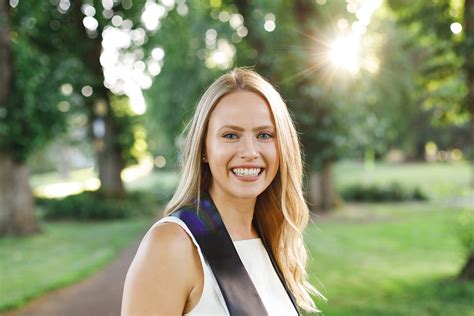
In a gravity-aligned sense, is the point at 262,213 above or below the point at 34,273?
above

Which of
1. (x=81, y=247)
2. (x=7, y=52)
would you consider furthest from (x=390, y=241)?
(x=7, y=52)

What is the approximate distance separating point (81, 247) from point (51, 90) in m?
4.40

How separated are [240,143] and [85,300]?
7.91 m

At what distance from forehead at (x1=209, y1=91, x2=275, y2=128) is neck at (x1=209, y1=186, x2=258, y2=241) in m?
0.26

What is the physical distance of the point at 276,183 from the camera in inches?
89.0

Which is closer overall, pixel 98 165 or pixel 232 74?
pixel 232 74

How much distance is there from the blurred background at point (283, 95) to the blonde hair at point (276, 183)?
6.05 ft

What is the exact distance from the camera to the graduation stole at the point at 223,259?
175cm

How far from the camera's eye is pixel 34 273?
1152cm

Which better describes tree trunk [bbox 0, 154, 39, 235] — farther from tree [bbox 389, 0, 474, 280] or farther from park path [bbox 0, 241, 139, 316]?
tree [bbox 389, 0, 474, 280]

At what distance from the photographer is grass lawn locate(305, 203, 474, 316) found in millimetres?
8422

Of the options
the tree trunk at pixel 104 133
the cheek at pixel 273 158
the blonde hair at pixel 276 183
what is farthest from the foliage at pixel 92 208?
the cheek at pixel 273 158

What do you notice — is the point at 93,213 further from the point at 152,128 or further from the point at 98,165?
the point at 152,128

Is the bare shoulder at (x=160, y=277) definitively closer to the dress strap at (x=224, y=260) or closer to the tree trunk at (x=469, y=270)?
the dress strap at (x=224, y=260)
